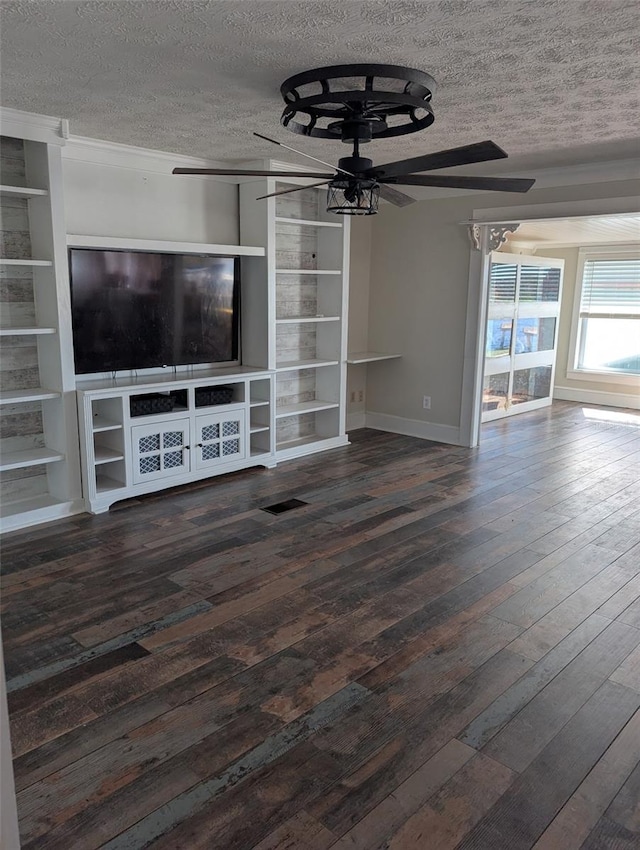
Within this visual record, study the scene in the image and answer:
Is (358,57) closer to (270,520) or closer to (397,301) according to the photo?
(270,520)

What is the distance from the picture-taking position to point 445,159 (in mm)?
2609

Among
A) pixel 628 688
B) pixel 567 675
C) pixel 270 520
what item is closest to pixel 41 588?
pixel 270 520

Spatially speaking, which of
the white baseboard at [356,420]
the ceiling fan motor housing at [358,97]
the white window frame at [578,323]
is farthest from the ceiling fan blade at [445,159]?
the white window frame at [578,323]

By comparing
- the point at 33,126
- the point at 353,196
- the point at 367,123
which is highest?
the point at 33,126

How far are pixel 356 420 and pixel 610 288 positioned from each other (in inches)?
161

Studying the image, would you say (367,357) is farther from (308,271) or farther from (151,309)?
(151,309)

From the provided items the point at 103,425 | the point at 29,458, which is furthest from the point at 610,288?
the point at 29,458

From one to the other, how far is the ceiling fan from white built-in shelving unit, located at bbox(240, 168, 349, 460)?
2.14 m

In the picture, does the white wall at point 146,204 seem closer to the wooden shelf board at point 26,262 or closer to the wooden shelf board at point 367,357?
the wooden shelf board at point 26,262

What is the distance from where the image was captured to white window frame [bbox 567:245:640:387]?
8117mm

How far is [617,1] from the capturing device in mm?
2105

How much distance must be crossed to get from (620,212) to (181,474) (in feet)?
12.4

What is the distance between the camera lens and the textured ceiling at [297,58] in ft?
7.28

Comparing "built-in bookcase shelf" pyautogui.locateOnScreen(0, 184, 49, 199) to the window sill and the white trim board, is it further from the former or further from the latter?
the window sill
